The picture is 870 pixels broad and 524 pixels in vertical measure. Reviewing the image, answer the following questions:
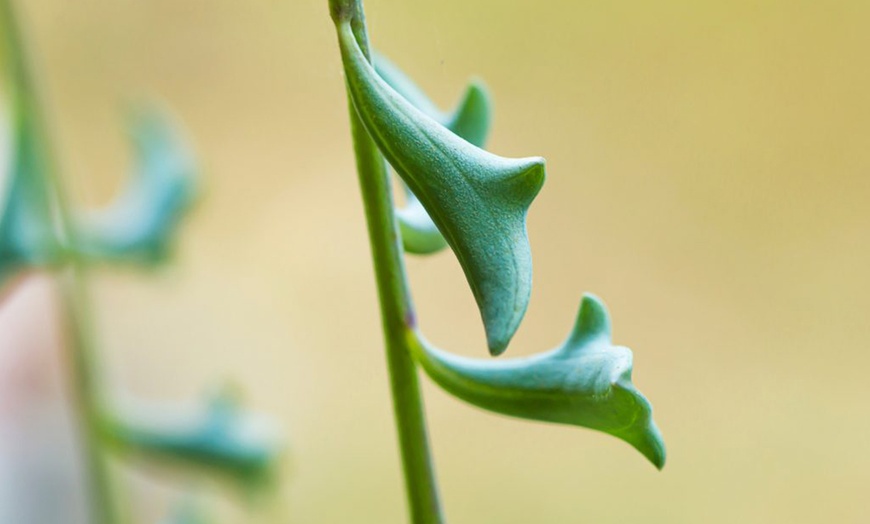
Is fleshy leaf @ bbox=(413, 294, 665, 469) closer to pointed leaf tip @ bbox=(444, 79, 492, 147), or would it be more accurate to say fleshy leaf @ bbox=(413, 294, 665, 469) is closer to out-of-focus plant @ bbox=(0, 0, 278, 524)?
pointed leaf tip @ bbox=(444, 79, 492, 147)

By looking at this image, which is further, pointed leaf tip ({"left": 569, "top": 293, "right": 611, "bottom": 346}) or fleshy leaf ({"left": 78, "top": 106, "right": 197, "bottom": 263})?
fleshy leaf ({"left": 78, "top": 106, "right": 197, "bottom": 263})

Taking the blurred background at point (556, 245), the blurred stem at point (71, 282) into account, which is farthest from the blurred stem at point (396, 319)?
the blurred background at point (556, 245)

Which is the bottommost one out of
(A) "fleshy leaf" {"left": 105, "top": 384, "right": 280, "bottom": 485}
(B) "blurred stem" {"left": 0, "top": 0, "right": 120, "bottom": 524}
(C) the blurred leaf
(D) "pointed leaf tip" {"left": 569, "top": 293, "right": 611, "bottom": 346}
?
(C) the blurred leaf

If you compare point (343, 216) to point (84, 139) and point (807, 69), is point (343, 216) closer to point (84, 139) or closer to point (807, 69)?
point (84, 139)

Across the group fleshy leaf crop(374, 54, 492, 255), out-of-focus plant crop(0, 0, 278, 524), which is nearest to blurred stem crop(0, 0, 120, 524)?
out-of-focus plant crop(0, 0, 278, 524)

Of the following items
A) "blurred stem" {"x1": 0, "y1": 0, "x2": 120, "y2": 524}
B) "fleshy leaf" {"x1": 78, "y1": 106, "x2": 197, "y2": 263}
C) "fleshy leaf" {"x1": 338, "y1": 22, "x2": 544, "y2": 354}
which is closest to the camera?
"fleshy leaf" {"x1": 338, "y1": 22, "x2": 544, "y2": 354}

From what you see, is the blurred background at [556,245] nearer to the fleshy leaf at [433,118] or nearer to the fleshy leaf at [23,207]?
the fleshy leaf at [23,207]
